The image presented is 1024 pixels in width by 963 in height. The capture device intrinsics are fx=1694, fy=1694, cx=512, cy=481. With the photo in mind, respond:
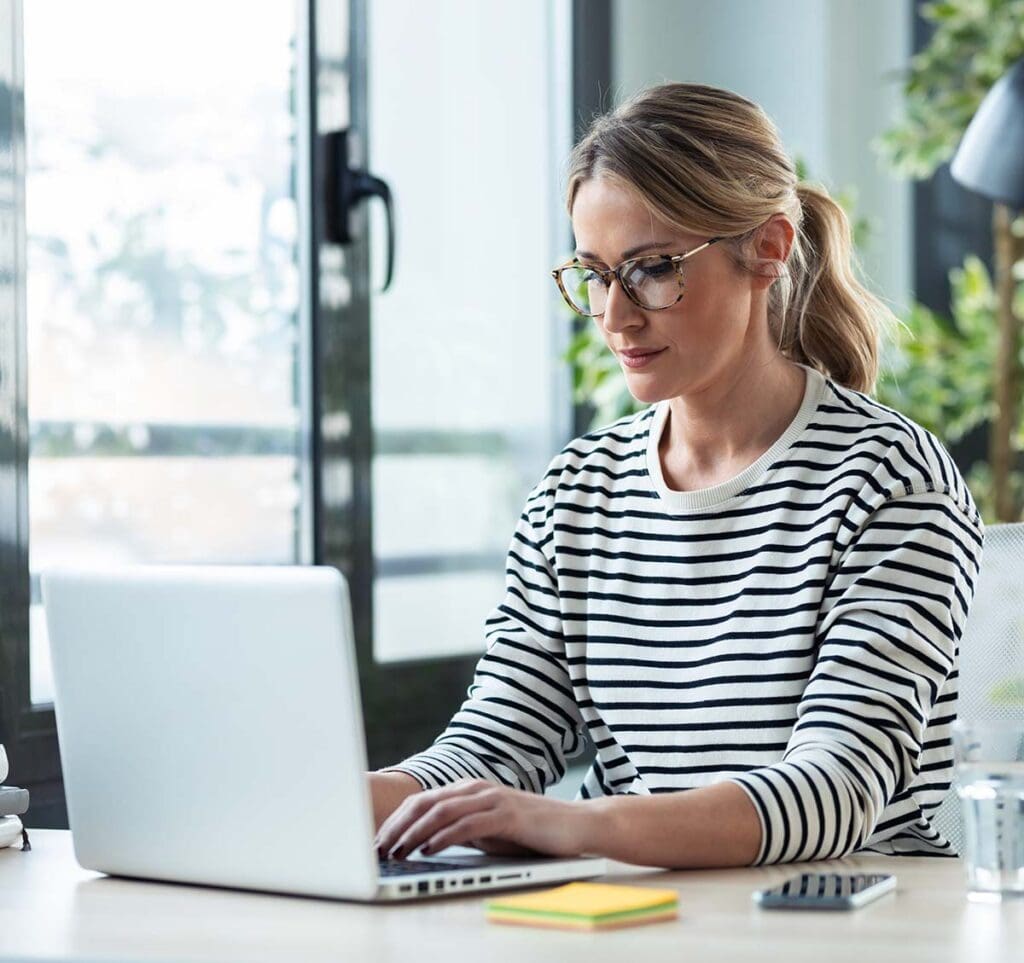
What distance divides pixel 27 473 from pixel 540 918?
1.13m

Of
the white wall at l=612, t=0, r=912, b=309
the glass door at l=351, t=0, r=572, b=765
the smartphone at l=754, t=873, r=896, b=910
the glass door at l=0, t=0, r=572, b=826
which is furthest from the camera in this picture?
the white wall at l=612, t=0, r=912, b=309

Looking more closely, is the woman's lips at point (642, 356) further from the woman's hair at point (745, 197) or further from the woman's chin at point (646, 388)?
the woman's hair at point (745, 197)

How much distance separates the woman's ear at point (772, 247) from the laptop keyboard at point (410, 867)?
0.69 m

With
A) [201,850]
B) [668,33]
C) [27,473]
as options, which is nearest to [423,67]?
[668,33]

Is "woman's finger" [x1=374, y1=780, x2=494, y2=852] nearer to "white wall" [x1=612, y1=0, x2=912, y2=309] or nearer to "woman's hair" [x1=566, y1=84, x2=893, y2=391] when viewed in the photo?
"woman's hair" [x1=566, y1=84, x2=893, y2=391]

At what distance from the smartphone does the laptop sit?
0.47ft

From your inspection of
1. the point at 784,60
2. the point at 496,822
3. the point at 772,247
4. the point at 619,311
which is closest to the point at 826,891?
the point at 496,822

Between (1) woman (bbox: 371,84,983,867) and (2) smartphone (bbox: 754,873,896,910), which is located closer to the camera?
(2) smartphone (bbox: 754,873,896,910)

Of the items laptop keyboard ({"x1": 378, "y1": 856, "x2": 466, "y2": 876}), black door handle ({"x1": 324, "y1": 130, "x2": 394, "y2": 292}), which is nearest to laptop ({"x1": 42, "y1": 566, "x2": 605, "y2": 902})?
laptop keyboard ({"x1": 378, "y1": 856, "x2": 466, "y2": 876})

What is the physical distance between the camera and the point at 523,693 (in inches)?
63.5

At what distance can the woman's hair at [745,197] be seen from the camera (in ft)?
5.01

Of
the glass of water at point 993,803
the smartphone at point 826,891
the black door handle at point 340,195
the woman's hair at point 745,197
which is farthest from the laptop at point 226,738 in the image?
the black door handle at point 340,195

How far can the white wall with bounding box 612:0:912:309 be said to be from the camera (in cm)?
339

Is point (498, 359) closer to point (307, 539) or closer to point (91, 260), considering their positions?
point (307, 539)
